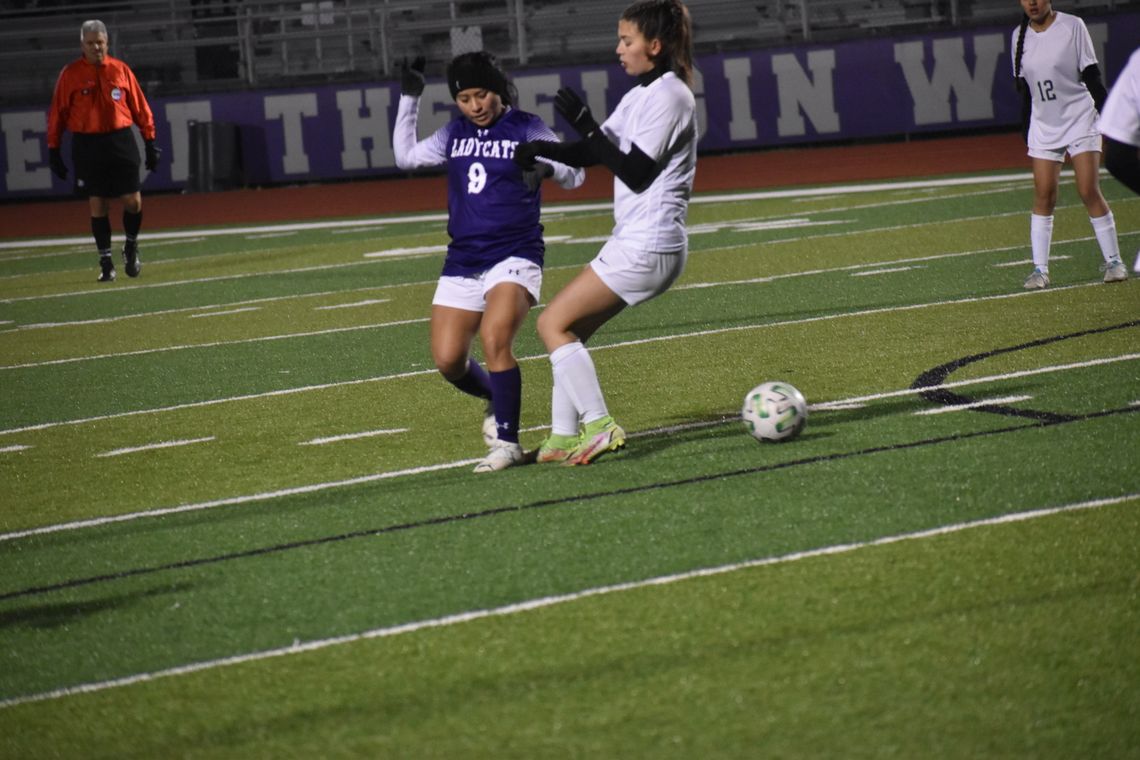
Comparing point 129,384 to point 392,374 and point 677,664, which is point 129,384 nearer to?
point 392,374

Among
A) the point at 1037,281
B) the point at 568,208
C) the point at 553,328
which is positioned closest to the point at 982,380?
the point at 553,328

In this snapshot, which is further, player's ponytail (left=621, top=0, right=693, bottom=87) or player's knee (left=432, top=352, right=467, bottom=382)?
player's knee (left=432, top=352, right=467, bottom=382)

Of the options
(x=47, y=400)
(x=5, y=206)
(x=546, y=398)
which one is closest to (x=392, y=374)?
(x=546, y=398)

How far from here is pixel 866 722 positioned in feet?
11.6

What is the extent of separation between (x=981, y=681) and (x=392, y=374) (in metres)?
5.90

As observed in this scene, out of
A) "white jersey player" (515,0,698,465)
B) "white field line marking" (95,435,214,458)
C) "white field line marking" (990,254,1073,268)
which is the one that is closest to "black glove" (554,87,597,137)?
"white jersey player" (515,0,698,465)

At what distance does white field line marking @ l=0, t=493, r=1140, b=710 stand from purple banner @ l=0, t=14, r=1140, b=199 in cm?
2049

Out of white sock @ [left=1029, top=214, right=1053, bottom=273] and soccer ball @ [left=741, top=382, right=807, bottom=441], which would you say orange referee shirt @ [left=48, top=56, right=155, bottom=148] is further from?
soccer ball @ [left=741, top=382, right=807, bottom=441]

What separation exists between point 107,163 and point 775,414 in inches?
434

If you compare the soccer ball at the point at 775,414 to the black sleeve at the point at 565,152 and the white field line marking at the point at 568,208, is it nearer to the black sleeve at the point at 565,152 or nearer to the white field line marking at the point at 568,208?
the black sleeve at the point at 565,152

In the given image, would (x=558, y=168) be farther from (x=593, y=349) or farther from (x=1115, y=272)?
(x=1115, y=272)

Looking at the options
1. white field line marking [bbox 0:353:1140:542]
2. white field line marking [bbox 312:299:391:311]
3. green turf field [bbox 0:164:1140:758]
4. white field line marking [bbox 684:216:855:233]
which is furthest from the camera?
white field line marking [bbox 684:216:855:233]

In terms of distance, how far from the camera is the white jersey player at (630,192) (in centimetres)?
602

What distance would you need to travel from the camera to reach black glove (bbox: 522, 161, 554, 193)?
631cm
